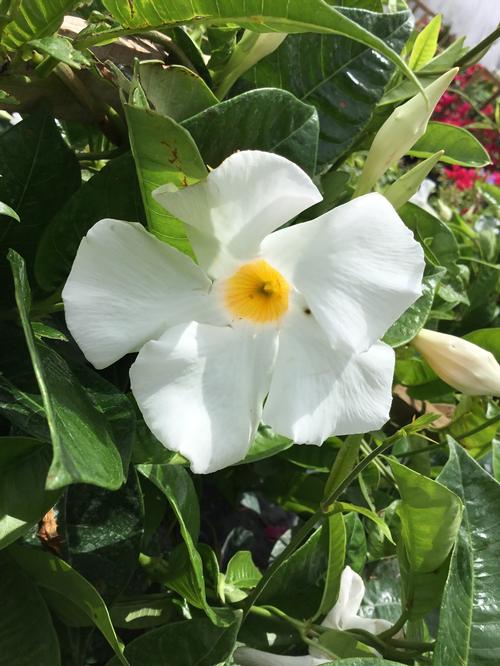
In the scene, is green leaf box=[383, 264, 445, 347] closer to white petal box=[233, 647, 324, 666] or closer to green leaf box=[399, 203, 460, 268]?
green leaf box=[399, 203, 460, 268]

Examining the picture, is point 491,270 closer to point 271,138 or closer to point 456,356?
point 456,356

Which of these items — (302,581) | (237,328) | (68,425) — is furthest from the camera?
(302,581)

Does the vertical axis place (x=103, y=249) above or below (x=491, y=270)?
above

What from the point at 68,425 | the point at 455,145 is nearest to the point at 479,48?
the point at 455,145

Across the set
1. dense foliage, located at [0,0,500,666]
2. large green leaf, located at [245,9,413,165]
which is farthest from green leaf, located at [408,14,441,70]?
large green leaf, located at [245,9,413,165]

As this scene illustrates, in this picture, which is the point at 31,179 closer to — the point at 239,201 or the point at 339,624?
the point at 239,201

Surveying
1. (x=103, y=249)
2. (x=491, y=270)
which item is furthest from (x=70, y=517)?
(x=491, y=270)
